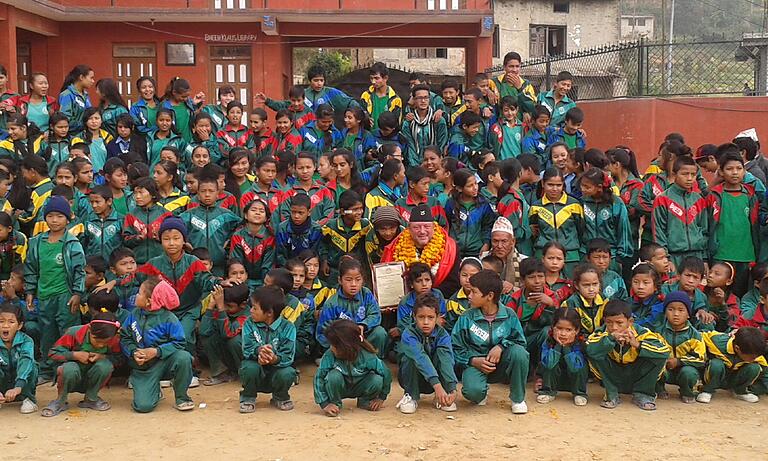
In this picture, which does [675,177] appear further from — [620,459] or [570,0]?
[570,0]

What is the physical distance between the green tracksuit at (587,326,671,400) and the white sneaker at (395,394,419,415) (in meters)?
1.26

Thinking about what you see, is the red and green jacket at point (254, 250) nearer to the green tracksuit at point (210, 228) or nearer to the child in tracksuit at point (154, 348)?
the green tracksuit at point (210, 228)

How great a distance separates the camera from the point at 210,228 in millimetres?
7000

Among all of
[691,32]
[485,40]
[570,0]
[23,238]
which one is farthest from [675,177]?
[691,32]

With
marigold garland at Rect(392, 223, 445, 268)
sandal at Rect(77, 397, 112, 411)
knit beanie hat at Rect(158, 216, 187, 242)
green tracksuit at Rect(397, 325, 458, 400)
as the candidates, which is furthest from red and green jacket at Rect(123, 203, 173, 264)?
green tracksuit at Rect(397, 325, 458, 400)

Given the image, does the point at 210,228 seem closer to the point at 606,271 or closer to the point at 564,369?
the point at 564,369

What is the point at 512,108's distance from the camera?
9148 mm

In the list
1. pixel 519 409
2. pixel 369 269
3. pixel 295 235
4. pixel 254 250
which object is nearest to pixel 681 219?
pixel 519 409

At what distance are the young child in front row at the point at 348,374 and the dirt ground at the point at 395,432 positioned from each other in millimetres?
105

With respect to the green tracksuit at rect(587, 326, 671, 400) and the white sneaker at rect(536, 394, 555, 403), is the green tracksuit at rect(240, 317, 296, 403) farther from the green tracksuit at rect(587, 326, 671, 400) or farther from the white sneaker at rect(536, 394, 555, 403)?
the green tracksuit at rect(587, 326, 671, 400)

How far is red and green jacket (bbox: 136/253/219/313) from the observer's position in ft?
21.3

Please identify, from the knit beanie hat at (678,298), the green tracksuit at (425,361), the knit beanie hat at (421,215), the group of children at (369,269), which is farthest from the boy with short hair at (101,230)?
the knit beanie hat at (678,298)

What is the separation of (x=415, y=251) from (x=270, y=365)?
1.55 m

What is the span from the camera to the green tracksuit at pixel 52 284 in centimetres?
646
